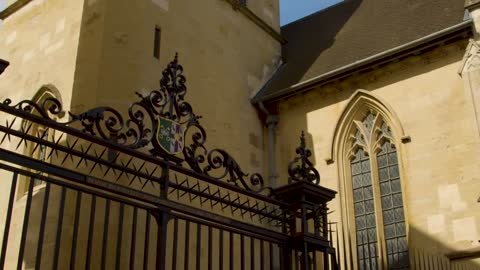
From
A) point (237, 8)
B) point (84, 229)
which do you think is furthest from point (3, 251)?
point (237, 8)

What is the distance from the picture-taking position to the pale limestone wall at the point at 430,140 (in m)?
10.7

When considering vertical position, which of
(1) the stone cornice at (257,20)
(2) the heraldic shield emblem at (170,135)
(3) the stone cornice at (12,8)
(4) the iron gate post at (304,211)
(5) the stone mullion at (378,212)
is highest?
(1) the stone cornice at (257,20)

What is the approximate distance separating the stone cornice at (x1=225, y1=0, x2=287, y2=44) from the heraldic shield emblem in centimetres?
968

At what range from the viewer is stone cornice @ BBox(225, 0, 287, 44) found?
14711 mm

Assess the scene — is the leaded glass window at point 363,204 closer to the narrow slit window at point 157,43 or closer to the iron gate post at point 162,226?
the narrow slit window at point 157,43

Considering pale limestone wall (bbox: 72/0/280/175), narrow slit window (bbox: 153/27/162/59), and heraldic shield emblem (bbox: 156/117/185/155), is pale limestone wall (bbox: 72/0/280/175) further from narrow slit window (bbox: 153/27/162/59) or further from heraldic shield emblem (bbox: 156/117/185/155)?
heraldic shield emblem (bbox: 156/117/185/155)

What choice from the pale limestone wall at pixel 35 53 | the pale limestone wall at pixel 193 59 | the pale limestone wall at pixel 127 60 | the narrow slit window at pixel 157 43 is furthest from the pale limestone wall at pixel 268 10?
the pale limestone wall at pixel 35 53

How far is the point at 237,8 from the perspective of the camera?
582 inches

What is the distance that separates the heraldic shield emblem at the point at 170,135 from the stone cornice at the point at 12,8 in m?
8.88

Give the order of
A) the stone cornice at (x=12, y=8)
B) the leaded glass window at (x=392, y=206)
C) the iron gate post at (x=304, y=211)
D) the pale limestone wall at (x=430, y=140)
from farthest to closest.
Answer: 1. the stone cornice at (x=12, y=8)
2. the leaded glass window at (x=392, y=206)
3. the pale limestone wall at (x=430, y=140)
4. the iron gate post at (x=304, y=211)

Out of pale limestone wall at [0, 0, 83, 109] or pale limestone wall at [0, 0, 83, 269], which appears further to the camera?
pale limestone wall at [0, 0, 83, 109]

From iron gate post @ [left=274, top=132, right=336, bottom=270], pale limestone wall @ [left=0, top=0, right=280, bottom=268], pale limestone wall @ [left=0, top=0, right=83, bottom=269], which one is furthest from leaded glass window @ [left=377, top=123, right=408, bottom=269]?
pale limestone wall @ [left=0, top=0, right=83, bottom=269]

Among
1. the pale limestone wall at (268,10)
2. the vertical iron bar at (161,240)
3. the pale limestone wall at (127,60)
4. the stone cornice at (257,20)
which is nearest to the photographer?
the vertical iron bar at (161,240)

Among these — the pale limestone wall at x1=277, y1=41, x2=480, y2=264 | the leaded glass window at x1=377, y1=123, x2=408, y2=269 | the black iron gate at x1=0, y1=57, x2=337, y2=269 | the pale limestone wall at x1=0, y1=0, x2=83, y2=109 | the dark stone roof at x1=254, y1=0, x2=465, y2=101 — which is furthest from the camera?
the dark stone roof at x1=254, y1=0, x2=465, y2=101
